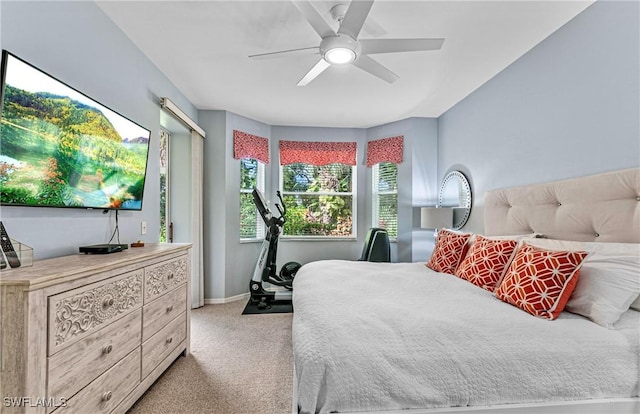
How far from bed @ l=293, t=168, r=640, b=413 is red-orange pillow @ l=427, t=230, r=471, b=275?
74 centimetres

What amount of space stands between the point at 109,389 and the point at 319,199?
353cm

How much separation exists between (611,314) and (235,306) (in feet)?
11.4

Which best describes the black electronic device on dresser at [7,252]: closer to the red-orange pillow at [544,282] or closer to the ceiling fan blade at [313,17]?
the ceiling fan blade at [313,17]

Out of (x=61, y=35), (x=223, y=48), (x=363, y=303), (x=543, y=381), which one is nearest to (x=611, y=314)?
(x=543, y=381)

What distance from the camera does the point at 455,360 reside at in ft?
3.52

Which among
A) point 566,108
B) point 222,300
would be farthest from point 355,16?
point 222,300

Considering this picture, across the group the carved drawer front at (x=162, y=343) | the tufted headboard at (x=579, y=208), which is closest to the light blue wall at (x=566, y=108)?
the tufted headboard at (x=579, y=208)

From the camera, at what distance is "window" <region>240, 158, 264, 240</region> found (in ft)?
14.0

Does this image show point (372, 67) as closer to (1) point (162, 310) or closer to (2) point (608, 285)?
(2) point (608, 285)

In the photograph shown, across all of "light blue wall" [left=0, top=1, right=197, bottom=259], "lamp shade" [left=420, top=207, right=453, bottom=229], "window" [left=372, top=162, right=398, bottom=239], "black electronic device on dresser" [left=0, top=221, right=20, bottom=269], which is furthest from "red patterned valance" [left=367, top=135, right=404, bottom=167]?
"black electronic device on dresser" [left=0, top=221, right=20, bottom=269]

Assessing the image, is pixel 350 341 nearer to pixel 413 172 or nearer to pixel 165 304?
pixel 165 304

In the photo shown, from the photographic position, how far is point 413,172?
4.05 meters

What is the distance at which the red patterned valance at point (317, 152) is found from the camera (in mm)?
4496

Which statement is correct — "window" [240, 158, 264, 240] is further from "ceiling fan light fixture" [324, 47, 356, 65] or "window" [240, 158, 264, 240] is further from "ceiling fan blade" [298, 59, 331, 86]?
"ceiling fan light fixture" [324, 47, 356, 65]
